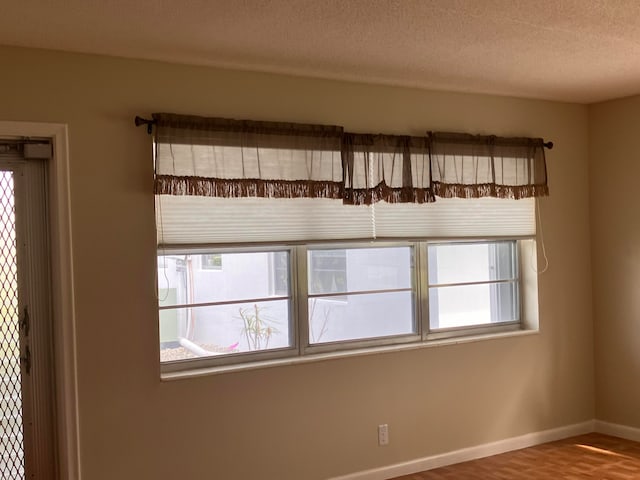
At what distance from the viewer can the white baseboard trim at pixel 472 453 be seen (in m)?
4.30

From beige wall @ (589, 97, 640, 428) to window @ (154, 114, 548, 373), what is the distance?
573 millimetres

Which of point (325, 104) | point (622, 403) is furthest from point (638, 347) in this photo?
point (325, 104)

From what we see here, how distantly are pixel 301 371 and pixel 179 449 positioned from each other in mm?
810

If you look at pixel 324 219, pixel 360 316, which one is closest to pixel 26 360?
pixel 324 219

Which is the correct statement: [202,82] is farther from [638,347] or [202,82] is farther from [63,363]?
[638,347]

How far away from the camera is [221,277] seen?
12.9 ft

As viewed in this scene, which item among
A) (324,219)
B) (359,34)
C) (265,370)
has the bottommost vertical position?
(265,370)

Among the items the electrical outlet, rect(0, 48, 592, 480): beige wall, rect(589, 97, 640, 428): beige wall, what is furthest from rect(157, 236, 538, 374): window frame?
rect(589, 97, 640, 428): beige wall

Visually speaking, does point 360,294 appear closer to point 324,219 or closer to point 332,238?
point 332,238

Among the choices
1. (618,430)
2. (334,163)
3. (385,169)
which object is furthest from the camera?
(618,430)

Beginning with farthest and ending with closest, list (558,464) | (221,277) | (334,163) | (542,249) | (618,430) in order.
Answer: (618,430)
(542,249)
(558,464)
(334,163)
(221,277)

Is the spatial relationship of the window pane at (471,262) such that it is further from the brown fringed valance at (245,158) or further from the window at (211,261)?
the window at (211,261)

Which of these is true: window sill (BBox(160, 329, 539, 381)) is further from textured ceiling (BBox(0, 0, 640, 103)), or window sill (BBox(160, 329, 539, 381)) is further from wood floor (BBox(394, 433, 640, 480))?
textured ceiling (BBox(0, 0, 640, 103))

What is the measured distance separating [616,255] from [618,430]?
128 cm
